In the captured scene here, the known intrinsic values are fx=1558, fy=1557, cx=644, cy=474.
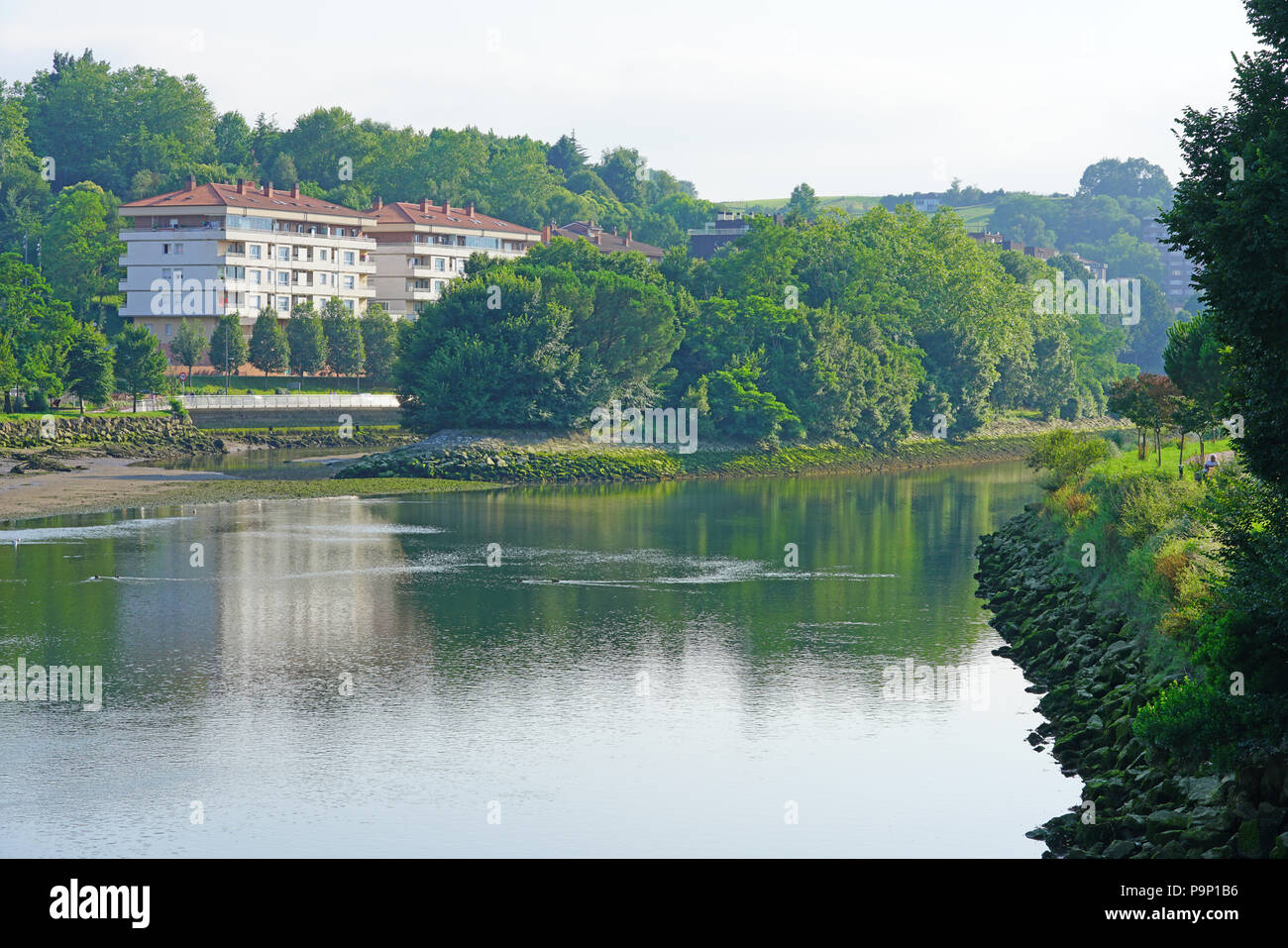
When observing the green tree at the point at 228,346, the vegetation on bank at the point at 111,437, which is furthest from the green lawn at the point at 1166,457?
the green tree at the point at 228,346

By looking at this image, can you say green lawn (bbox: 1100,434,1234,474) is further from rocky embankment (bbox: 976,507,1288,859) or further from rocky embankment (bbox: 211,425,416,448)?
rocky embankment (bbox: 211,425,416,448)

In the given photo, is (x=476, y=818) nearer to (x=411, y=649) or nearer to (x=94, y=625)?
(x=411, y=649)

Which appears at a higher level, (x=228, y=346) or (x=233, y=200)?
(x=233, y=200)

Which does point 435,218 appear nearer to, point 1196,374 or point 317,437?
point 317,437

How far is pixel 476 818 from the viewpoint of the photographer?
23.4m

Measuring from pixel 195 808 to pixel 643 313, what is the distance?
76.9m

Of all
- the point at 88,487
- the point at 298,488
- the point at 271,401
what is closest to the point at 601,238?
the point at 271,401

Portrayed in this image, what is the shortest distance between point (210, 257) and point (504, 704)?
106 m

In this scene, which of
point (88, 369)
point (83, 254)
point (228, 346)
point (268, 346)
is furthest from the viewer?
point (83, 254)

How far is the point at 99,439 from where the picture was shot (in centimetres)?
8969

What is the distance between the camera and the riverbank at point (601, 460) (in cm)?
8394

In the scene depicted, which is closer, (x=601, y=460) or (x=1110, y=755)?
(x=1110, y=755)

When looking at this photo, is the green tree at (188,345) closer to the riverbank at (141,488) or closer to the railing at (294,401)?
the railing at (294,401)
